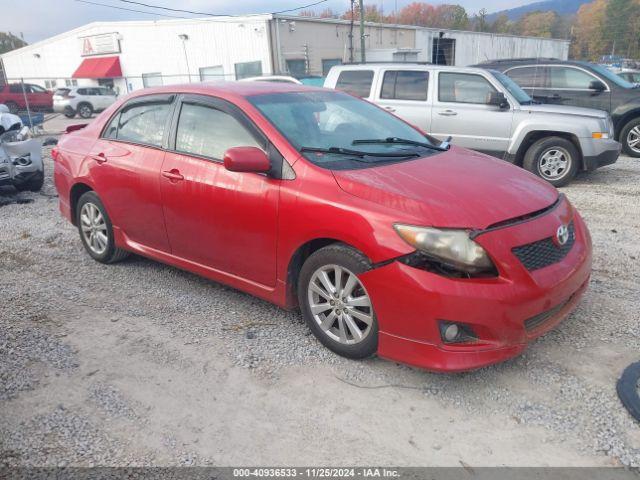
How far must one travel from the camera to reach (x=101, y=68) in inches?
1371

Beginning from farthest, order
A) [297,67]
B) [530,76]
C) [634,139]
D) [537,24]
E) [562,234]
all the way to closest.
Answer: [537,24] → [297,67] → [530,76] → [634,139] → [562,234]

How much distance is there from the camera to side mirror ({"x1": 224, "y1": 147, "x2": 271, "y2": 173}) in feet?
11.0

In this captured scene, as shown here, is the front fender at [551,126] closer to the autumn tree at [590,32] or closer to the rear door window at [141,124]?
the rear door window at [141,124]

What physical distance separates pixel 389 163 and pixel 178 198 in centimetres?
161

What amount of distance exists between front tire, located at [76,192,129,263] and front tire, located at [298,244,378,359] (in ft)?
7.73

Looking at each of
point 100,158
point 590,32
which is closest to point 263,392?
point 100,158

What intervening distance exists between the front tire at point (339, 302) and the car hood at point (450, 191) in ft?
1.27

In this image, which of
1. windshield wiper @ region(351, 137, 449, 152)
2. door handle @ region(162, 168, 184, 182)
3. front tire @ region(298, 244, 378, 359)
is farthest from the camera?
door handle @ region(162, 168, 184, 182)

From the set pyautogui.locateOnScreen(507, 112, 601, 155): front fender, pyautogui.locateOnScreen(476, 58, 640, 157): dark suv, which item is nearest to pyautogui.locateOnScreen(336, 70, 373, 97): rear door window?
pyautogui.locateOnScreen(507, 112, 601, 155): front fender

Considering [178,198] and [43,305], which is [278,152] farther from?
[43,305]

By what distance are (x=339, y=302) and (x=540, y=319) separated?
3.78ft

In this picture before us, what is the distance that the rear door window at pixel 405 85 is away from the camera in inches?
335

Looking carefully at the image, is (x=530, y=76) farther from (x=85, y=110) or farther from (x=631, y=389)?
(x=85, y=110)

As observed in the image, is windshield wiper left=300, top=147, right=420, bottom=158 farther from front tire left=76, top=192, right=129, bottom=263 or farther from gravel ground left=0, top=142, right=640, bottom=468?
front tire left=76, top=192, right=129, bottom=263
